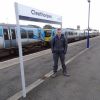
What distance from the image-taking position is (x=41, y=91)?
5941 millimetres

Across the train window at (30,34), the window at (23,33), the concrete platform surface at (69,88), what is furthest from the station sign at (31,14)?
the train window at (30,34)

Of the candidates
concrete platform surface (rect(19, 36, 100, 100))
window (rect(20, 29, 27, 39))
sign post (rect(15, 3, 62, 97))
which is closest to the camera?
sign post (rect(15, 3, 62, 97))

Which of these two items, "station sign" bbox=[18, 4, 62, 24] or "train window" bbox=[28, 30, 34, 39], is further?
"train window" bbox=[28, 30, 34, 39]

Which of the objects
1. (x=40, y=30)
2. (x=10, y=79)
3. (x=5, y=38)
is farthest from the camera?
(x=40, y=30)

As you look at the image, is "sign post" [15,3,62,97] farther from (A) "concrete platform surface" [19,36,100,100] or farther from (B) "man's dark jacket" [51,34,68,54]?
(B) "man's dark jacket" [51,34,68,54]

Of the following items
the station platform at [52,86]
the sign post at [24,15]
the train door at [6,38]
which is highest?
the sign post at [24,15]

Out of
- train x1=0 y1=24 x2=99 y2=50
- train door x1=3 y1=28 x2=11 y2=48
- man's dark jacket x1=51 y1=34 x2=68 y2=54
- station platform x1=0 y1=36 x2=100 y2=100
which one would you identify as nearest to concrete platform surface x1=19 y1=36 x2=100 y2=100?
station platform x1=0 y1=36 x2=100 y2=100

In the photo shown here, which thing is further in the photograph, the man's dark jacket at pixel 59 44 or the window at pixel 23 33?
the window at pixel 23 33

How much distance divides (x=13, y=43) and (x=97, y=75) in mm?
11097

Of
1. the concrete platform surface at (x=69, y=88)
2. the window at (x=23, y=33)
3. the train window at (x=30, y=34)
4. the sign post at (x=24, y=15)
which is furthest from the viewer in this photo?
the train window at (x=30, y=34)

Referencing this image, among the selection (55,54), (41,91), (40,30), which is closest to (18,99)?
(41,91)

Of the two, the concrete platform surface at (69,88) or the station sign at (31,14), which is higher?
the station sign at (31,14)

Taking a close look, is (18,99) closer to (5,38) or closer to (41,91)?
(41,91)

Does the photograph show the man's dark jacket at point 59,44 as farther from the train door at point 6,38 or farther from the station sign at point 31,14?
the train door at point 6,38
